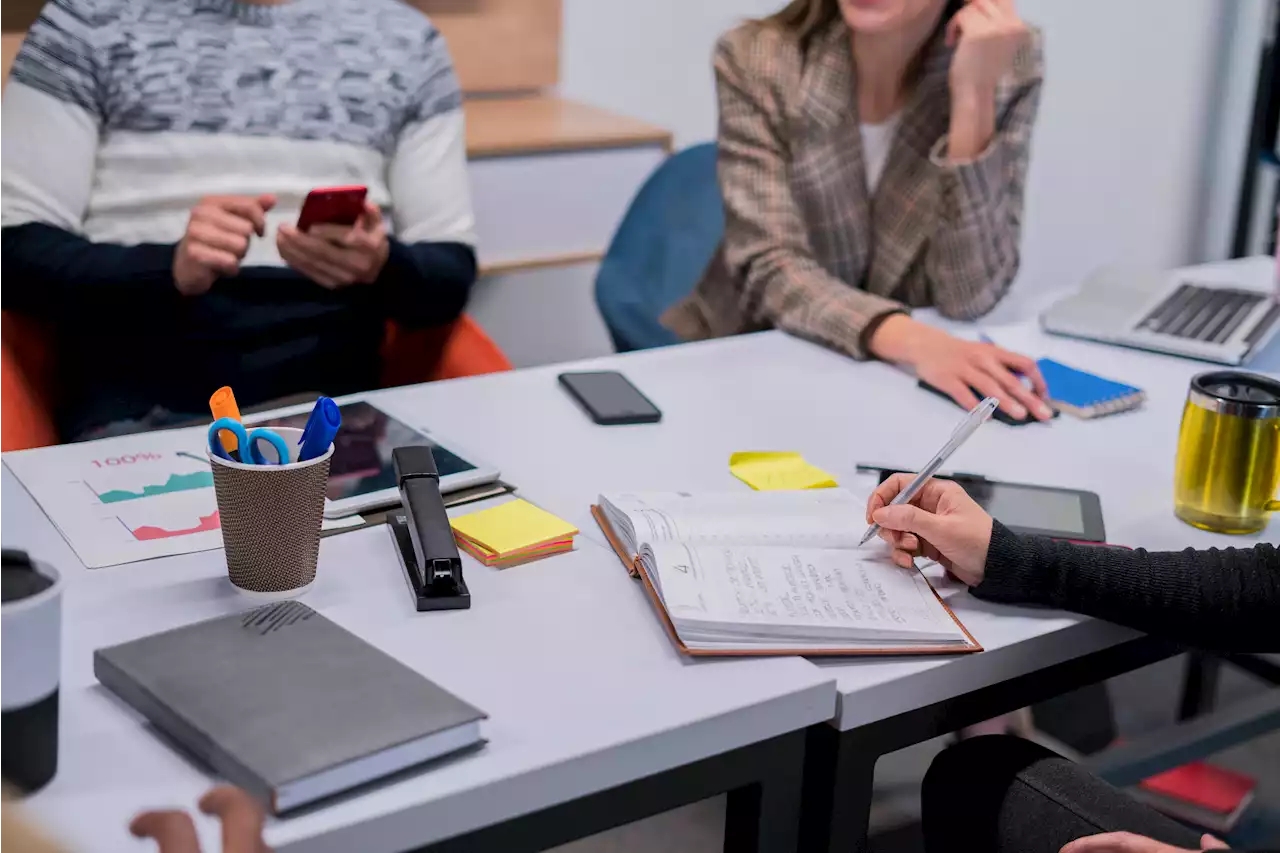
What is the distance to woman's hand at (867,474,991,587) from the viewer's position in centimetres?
102

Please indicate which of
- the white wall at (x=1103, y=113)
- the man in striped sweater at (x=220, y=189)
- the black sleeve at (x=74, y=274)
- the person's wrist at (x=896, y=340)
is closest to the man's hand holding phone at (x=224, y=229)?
the man in striped sweater at (x=220, y=189)

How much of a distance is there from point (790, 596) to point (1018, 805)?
25cm

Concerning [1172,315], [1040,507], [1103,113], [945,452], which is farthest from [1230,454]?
[1103,113]

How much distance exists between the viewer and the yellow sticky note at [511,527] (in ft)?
3.47

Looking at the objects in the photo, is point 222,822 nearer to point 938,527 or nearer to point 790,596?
point 790,596

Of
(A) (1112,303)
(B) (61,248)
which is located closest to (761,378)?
(A) (1112,303)

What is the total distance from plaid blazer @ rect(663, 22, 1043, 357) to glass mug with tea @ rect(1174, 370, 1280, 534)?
603mm

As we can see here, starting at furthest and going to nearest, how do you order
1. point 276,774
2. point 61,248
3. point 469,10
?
1. point 469,10
2. point 61,248
3. point 276,774

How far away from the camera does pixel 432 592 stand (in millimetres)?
970

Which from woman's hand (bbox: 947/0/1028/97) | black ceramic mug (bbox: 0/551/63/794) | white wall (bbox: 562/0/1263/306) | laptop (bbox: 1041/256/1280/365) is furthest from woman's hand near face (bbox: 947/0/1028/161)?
white wall (bbox: 562/0/1263/306)

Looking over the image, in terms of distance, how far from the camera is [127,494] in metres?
1.14

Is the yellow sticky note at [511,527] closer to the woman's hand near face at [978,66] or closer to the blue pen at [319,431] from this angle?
the blue pen at [319,431]

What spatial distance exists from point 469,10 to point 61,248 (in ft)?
4.43

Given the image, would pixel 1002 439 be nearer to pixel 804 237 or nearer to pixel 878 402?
pixel 878 402
